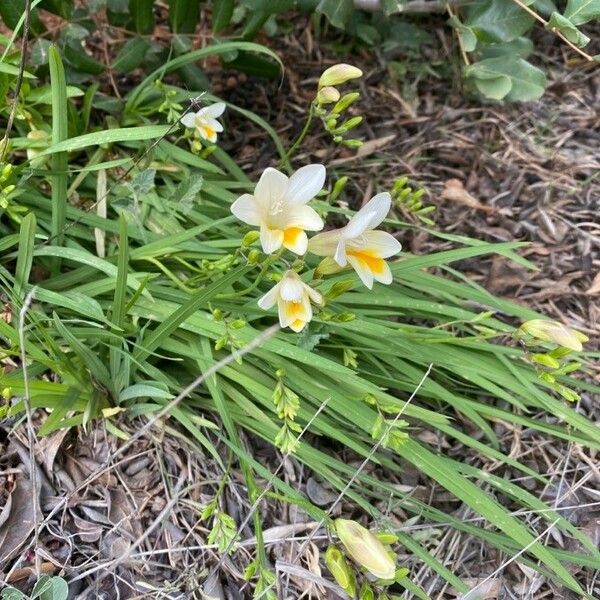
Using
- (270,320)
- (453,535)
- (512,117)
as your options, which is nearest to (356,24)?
(512,117)

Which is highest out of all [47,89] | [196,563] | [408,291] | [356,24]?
[356,24]

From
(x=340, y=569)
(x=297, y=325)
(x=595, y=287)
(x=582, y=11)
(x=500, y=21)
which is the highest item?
(x=582, y=11)

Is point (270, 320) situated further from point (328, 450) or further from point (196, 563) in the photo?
point (196, 563)

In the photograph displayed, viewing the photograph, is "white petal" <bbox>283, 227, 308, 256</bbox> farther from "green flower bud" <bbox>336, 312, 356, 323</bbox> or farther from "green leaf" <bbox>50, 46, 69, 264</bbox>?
"green leaf" <bbox>50, 46, 69, 264</bbox>

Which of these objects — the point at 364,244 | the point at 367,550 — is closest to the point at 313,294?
the point at 364,244

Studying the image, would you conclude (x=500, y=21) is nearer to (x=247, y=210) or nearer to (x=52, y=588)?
(x=247, y=210)

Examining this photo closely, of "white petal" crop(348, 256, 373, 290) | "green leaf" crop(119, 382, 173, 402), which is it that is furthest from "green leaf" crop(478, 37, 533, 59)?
"green leaf" crop(119, 382, 173, 402)
